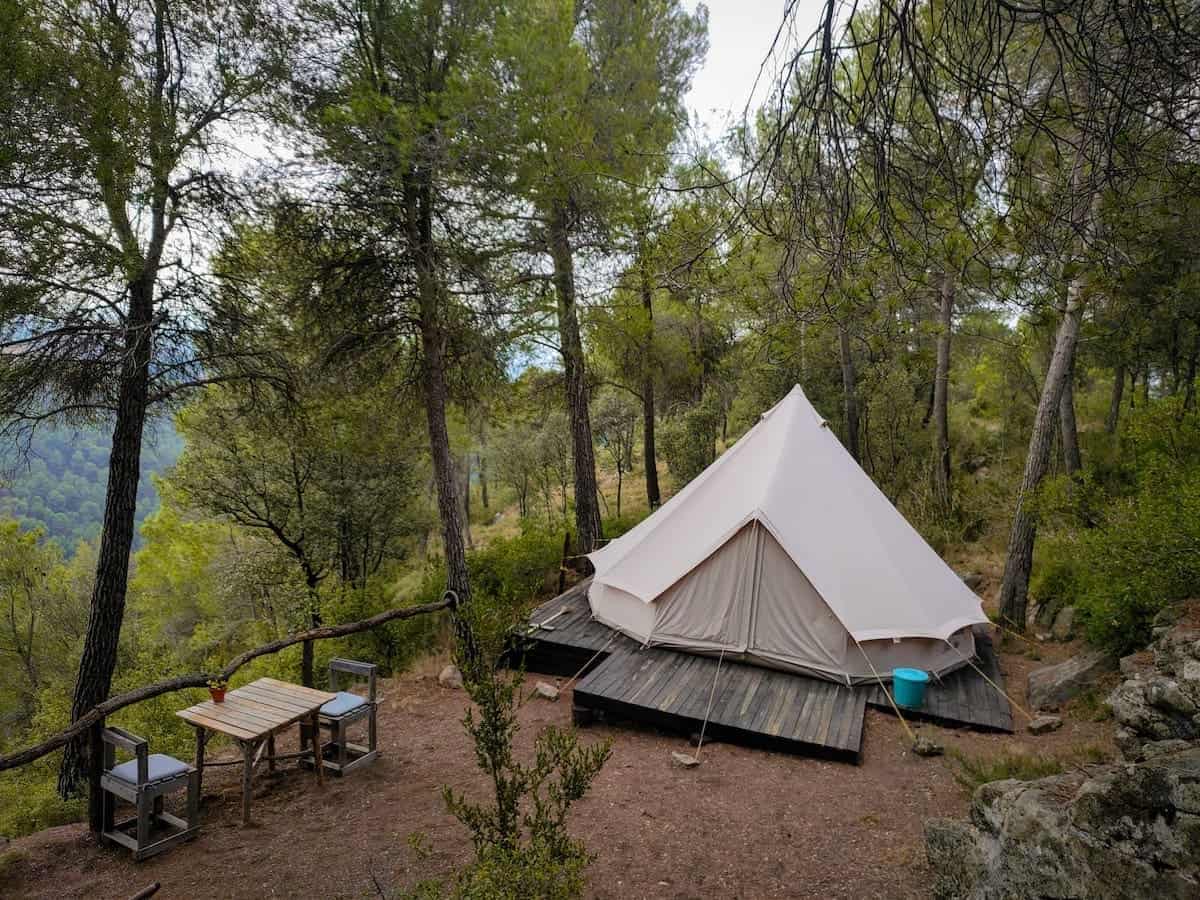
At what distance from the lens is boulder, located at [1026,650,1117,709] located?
16.9 feet

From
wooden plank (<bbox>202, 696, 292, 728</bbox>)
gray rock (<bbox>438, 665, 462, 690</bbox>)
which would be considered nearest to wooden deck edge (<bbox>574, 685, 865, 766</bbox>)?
gray rock (<bbox>438, 665, 462, 690</bbox>)

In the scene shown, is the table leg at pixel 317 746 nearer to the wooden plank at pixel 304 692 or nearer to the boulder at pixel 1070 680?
the wooden plank at pixel 304 692

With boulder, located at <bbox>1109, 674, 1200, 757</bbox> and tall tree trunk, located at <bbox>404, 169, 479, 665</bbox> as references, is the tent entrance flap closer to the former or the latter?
tall tree trunk, located at <bbox>404, 169, 479, 665</bbox>

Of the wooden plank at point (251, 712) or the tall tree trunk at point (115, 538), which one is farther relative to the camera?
the tall tree trunk at point (115, 538)

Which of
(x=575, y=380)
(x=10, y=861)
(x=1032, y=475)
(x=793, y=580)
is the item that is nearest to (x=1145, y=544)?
(x=1032, y=475)

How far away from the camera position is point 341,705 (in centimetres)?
439

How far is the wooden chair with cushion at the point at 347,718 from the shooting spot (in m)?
4.32

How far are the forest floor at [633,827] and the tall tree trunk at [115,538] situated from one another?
1.57 m

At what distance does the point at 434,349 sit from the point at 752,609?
13.9ft

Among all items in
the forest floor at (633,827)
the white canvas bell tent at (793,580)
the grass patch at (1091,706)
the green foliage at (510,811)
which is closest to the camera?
the green foliage at (510,811)

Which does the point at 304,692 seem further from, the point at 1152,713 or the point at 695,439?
the point at 695,439

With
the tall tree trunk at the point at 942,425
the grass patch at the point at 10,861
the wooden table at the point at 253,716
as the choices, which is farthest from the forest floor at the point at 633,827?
the tall tree trunk at the point at 942,425

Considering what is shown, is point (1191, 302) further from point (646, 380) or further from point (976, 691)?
→ point (646, 380)

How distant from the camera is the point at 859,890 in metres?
3.07
